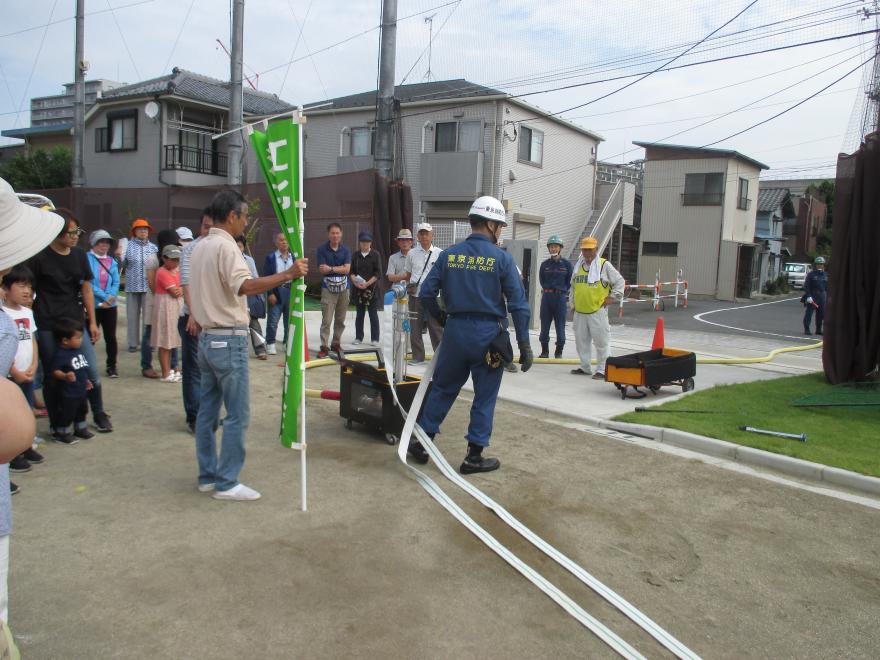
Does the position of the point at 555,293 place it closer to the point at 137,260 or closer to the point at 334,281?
the point at 334,281

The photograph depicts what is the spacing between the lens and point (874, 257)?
8656 mm

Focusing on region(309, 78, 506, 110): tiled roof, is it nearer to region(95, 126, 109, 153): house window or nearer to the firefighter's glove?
region(95, 126, 109, 153): house window

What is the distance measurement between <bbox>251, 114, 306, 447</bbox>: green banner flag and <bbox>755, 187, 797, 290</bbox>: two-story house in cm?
4195

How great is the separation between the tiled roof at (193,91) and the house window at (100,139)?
1.75 metres

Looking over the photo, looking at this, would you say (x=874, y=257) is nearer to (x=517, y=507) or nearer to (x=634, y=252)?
(x=517, y=507)

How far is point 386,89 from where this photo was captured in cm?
1596

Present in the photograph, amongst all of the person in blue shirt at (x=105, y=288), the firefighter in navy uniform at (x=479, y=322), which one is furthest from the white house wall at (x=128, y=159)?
the firefighter in navy uniform at (x=479, y=322)

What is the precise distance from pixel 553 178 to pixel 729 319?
1013 cm

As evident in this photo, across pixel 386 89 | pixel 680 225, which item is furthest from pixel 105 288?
pixel 680 225

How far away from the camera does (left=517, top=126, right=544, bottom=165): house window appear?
2655 cm

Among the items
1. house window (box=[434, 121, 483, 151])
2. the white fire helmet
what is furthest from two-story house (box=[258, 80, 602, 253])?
the white fire helmet

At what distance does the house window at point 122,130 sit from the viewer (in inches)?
1250

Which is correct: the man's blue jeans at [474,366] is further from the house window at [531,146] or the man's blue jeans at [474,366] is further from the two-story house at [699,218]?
the two-story house at [699,218]

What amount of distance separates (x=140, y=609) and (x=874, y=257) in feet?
29.8
